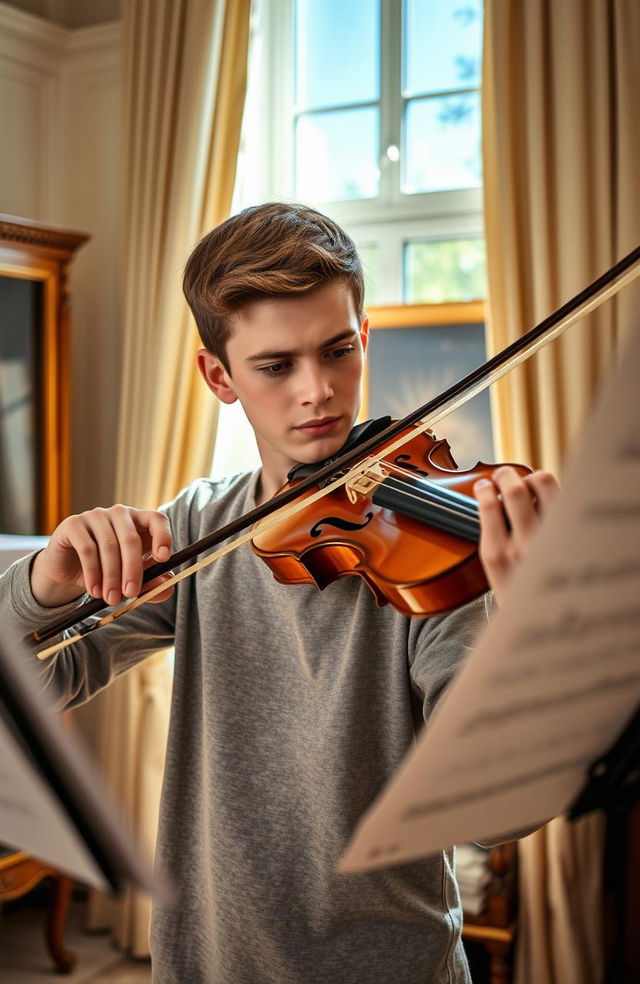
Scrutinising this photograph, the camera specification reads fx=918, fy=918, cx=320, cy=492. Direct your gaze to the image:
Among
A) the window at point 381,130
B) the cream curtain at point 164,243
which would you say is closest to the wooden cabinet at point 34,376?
the cream curtain at point 164,243

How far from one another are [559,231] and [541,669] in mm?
1894

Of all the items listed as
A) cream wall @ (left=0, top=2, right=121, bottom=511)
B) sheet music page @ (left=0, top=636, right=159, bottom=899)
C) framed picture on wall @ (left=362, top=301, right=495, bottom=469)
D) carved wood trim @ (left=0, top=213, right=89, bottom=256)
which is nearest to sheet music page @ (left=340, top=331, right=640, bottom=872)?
sheet music page @ (left=0, top=636, right=159, bottom=899)

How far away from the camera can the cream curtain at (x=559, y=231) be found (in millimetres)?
1973

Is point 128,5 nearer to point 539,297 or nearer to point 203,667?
point 539,297

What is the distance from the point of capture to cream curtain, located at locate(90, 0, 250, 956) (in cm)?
244

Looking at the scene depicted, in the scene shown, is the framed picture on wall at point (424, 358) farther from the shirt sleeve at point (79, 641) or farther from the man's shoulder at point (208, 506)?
the shirt sleeve at point (79, 641)

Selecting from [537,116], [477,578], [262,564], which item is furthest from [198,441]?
[477,578]

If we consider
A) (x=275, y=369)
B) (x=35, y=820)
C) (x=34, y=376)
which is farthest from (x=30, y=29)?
(x=35, y=820)

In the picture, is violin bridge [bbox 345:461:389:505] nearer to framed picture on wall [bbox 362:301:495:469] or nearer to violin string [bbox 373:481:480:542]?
violin string [bbox 373:481:480:542]

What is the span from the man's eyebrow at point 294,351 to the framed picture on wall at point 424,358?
124 centimetres

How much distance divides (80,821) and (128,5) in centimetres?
268

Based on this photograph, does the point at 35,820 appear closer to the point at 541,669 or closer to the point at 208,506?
the point at 541,669

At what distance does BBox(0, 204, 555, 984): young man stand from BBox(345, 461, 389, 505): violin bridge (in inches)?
1.8

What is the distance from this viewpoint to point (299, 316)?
3.12ft
